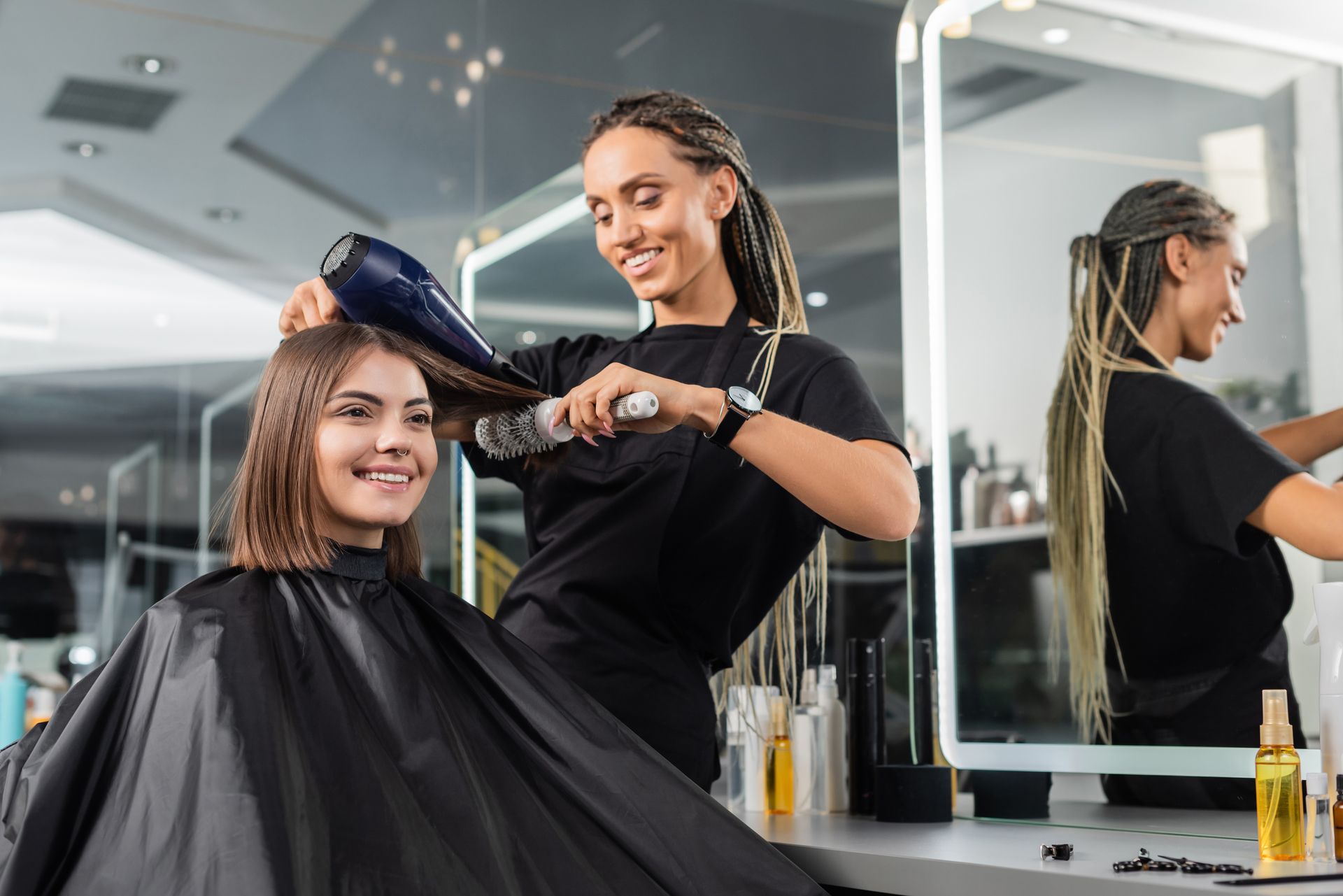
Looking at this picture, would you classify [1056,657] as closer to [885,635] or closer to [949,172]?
[949,172]

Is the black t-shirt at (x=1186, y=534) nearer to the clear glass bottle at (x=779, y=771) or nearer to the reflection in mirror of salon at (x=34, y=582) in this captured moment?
the clear glass bottle at (x=779, y=771)

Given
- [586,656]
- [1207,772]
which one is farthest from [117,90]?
[1207,772]

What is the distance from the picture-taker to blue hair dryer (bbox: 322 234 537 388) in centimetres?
166

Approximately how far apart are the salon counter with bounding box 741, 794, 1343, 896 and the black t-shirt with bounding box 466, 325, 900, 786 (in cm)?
25

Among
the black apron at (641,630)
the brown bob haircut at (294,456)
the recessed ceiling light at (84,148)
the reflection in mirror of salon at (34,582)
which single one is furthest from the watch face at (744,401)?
the recessed ceiling light at (84,148)

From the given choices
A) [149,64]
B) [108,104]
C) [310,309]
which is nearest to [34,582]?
[108,104]

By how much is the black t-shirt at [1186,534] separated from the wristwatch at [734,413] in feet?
2.15

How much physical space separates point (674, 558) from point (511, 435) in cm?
29

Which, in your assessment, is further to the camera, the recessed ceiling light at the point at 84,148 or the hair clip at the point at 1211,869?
the recessed ceiling light at the point at 84,148

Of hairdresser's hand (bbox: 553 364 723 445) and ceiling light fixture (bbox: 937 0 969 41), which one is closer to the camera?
hairdresser's hand (bbox: 553 364 723 445)

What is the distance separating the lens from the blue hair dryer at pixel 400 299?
1656mm

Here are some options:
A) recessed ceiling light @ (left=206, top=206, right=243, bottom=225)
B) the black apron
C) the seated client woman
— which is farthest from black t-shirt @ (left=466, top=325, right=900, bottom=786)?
recessed ceiling light @ (left=206, top=206, right=243, bottom=225)

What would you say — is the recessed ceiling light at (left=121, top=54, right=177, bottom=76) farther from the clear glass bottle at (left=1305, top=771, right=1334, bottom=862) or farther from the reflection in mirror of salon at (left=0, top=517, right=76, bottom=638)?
the clear glass bottle at (left=1305, top=771, right=1334, bottom=862)

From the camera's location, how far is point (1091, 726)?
189 centimetres
